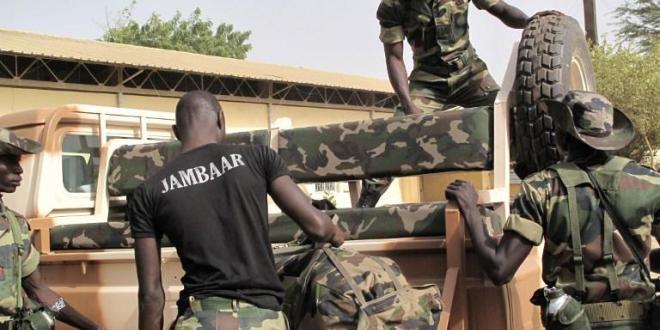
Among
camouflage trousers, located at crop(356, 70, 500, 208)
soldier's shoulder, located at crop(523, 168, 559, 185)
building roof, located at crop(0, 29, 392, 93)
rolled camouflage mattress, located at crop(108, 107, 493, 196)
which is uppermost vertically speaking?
building roof, located at crop(0, 29, 392, 93)

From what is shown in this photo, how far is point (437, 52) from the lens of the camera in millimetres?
4781

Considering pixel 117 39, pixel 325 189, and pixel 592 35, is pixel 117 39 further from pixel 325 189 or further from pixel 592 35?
pixel 325 189

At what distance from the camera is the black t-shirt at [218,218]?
249 cm

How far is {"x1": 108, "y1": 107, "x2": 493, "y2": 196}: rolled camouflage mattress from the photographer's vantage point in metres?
3.38

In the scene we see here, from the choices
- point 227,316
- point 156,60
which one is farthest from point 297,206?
point 156,60

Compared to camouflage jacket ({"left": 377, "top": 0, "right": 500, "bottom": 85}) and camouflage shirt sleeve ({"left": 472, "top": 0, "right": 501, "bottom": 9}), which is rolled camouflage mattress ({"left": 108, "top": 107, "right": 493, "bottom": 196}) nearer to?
camouflage jacket ({"left": 377, "top": 0, "right": 500, "bottom": 85})

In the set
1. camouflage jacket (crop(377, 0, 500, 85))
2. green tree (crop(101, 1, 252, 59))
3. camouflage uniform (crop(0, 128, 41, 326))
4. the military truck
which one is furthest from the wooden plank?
green tree (crop(101, 1, 252, 59))

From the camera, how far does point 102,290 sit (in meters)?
3.90

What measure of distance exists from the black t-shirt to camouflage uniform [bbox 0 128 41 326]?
3.59ft

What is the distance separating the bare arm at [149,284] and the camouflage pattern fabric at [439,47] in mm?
2461

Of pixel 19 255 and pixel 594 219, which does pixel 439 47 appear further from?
pixel 19 255

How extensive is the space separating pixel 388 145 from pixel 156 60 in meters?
16.5

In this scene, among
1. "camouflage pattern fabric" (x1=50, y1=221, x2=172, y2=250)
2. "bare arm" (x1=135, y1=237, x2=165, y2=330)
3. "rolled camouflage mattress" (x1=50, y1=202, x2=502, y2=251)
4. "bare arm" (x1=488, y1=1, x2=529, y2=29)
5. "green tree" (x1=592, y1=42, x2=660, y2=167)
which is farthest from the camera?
"green tree" (x1=592, y1=42, x2=660, y2=167)

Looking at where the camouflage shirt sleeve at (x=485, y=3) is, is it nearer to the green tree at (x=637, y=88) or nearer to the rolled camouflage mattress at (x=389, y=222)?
the rolled camouflage mattress at (x=389, y=222)
